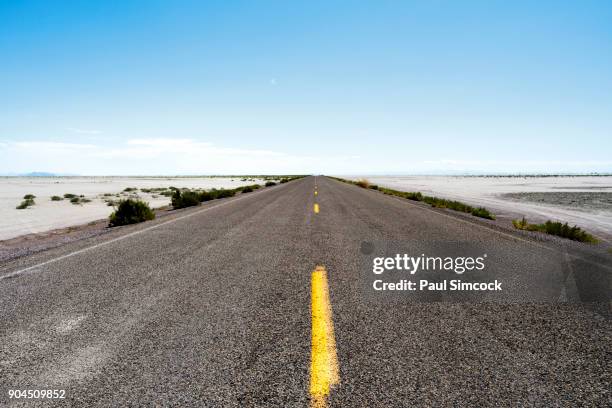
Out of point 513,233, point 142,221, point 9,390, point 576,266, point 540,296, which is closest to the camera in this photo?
point 9,390

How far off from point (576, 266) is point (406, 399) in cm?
505

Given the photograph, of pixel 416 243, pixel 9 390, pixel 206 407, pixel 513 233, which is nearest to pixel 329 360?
pixel 206 407

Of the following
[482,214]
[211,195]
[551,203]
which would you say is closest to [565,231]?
[482,214]

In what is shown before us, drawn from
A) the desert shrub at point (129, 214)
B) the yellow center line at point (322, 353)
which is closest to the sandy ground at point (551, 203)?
the yellow center line at point (322, 353)

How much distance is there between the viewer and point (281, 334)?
2967mm

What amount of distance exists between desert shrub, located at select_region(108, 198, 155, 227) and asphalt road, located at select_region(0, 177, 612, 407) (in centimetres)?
558

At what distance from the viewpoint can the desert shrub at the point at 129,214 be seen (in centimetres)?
1134

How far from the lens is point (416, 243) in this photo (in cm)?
703

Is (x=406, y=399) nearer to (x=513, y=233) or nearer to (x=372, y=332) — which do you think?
(x=372, y=332)

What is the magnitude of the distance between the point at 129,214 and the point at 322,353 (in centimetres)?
1098

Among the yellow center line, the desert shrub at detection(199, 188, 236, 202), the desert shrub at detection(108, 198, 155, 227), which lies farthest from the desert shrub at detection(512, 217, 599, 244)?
the desert shrub at detection(199, 188, 236, 202)

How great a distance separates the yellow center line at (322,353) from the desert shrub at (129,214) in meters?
9.51

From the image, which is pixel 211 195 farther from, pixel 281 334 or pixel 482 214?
pixel 281 334

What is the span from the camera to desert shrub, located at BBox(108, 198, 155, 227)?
1134 cm
